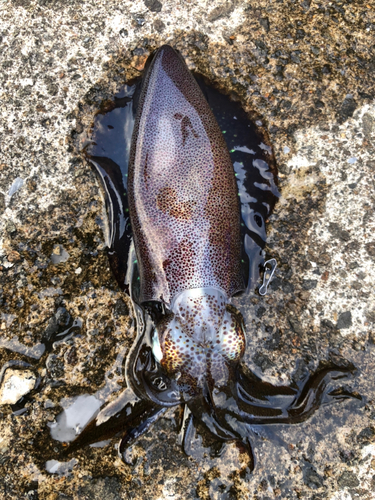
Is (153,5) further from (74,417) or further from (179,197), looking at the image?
(74,417)

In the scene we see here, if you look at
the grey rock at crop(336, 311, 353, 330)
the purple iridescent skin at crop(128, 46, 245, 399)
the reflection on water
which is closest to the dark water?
the purple iridescent skin at crop(128, 46, 245, 399)

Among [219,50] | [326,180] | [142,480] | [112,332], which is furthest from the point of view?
[219,50]

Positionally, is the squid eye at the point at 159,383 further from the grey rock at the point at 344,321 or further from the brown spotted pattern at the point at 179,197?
the grey rock at the point at 344,321

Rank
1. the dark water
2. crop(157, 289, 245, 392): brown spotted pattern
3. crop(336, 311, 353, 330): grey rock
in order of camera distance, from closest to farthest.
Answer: crop(157, 289, 245, 392): brown spotted pattern → crop(336, 311, 353, 330): grey rock → the dark water

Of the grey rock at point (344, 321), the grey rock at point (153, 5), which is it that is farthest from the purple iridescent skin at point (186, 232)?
the grey rock at point (153, 5)

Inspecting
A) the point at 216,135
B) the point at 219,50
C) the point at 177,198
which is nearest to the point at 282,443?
the point at 177,198

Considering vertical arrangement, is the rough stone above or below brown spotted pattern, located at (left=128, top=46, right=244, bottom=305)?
below

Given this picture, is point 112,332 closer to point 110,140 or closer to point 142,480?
point 142,480

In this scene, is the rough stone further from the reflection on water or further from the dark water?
the dark water
